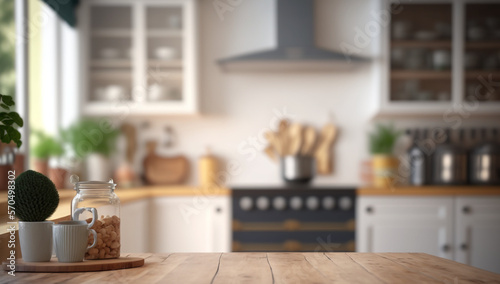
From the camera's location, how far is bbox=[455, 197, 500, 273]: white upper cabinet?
12.6 feet

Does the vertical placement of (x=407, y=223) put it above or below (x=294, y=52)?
below

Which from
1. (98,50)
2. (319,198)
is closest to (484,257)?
(319,198)

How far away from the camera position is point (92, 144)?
4184 mm

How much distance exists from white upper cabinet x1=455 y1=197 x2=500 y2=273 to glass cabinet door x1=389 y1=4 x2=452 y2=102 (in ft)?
2.68

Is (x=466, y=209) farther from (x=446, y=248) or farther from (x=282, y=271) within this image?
(x=282, y=271)

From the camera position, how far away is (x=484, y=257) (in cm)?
386

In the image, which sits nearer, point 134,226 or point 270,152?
point 134,226

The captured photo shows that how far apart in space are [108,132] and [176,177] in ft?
→ 2.02

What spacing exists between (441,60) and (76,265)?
142 inches

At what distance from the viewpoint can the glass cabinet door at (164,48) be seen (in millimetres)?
4238

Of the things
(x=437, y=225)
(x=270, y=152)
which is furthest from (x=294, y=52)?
(x=437, y=225)

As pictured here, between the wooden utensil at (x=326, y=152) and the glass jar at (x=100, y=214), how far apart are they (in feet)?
10.5

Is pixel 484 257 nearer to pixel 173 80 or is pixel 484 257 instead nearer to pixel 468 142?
pixel 468 142

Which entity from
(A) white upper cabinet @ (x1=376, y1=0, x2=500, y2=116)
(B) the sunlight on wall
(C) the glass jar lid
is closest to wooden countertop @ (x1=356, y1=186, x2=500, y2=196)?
(A) white upper cabinet @ (x1=376, y1=0, x2=500, y2=116)
